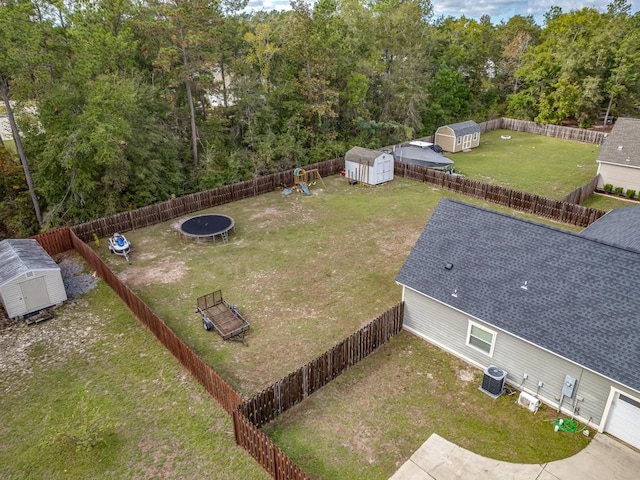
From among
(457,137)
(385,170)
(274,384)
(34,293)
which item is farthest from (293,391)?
(457,137)

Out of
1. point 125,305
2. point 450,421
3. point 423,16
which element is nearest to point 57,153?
point 125,305

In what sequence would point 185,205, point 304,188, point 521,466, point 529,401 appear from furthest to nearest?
point 304,188 → point 185,205 → point 529,401 → point 521,466

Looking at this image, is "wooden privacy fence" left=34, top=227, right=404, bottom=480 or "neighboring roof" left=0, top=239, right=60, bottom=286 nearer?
"wooden privacy fence" left=34, top=227, right=404, bottom=480

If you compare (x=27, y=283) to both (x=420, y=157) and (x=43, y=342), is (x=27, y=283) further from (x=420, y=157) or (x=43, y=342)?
(x=420, y=157)

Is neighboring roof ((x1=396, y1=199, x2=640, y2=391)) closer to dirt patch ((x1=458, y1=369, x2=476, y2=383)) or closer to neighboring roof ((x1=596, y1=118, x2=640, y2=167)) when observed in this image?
dirt patch ((x1=458, y1=369, x2=476, y2=383))

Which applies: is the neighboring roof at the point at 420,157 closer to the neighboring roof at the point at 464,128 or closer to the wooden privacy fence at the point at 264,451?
the neighboring roof at the point at 464,128

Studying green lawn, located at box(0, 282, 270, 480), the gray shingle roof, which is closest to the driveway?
green lawn, located at box(0, 282, 270, 480)

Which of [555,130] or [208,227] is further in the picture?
[555,130]
